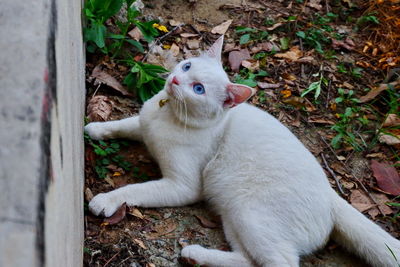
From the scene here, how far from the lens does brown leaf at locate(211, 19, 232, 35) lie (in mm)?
4078

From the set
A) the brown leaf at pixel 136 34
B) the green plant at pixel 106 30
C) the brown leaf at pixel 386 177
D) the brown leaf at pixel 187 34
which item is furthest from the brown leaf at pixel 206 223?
the brown leaf at pixel 187 34

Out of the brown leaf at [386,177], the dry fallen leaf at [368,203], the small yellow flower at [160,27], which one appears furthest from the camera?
the small yellow flower at [160,27]

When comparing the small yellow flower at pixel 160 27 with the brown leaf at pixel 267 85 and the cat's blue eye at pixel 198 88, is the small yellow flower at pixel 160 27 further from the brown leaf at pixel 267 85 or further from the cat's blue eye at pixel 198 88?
the cat's blue eye at pixel 198 88

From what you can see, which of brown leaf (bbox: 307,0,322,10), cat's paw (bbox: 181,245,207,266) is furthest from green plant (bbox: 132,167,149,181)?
brown leaf (bbox: 307,0,322,10)

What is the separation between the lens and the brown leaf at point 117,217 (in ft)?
8.28

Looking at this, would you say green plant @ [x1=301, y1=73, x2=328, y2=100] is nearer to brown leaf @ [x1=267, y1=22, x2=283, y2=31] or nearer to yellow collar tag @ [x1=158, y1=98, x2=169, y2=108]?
brown leaf @ [x1=267, y1=22, x2=283, y2=31]

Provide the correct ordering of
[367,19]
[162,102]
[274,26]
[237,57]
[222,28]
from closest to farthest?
[162,102] → [237,57] → [222,28] → [274,26] → [367,19]

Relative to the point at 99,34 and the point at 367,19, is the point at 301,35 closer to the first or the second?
the point at 367,19

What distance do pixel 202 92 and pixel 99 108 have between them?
839 millimetres

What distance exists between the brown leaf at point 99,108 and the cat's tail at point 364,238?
1.51 m

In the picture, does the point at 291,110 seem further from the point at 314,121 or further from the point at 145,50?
the point at 145,50

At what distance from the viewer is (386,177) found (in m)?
3.22

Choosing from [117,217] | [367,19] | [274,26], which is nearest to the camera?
Result: [117,217]

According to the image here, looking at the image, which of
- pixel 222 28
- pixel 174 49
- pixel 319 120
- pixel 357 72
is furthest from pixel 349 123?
pixel 174 49
